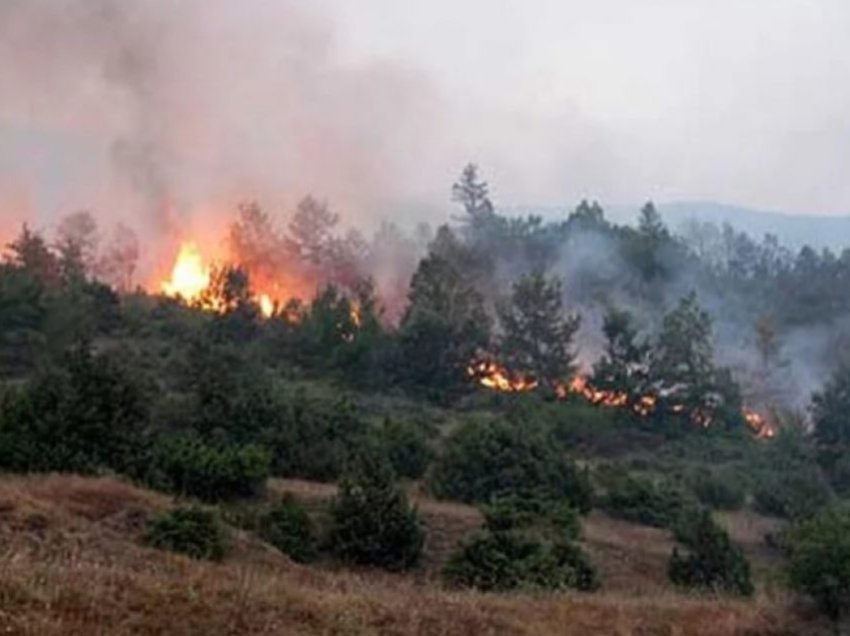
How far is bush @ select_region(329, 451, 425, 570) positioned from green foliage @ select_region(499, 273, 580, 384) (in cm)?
3804

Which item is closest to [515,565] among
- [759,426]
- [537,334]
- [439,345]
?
[439,345]

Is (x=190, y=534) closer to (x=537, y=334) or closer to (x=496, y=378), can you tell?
(x=496, y=378)

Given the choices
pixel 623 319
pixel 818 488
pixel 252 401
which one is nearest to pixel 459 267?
pixel 623 319

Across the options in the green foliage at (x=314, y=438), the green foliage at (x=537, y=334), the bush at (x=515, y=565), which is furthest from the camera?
the green foliage at (x=537, y=334)

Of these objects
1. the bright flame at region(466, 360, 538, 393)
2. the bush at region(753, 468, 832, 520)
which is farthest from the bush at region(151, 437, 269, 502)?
the bright flame at region(466, 360, 538, 393)

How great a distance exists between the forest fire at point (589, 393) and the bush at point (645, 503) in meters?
19.5

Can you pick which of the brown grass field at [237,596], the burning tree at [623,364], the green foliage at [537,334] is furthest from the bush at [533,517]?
the green foliage at [537,334]

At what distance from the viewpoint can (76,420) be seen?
27.7 metres

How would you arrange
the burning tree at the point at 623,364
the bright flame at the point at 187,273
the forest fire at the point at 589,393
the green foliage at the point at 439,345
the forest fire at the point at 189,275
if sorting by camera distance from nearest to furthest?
1. the forest fire at the point at 589,393
2. the burning tree at the point at 623,364
3. the green foliage at the point at 439,345
4. the forest fire at the point at 189,275
5. the bright flame at the point at 187,273

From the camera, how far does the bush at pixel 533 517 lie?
27.1 metres

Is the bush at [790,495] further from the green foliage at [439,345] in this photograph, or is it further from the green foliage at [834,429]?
the green foliage at [439,345]

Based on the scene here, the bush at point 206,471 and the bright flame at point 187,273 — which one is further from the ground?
the bright flame at point 187,273

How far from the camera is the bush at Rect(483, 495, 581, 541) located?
2711 centimetres

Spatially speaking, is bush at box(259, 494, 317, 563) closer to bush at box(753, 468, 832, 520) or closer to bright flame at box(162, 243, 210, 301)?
bush at box(753, 468, 832, 520)
